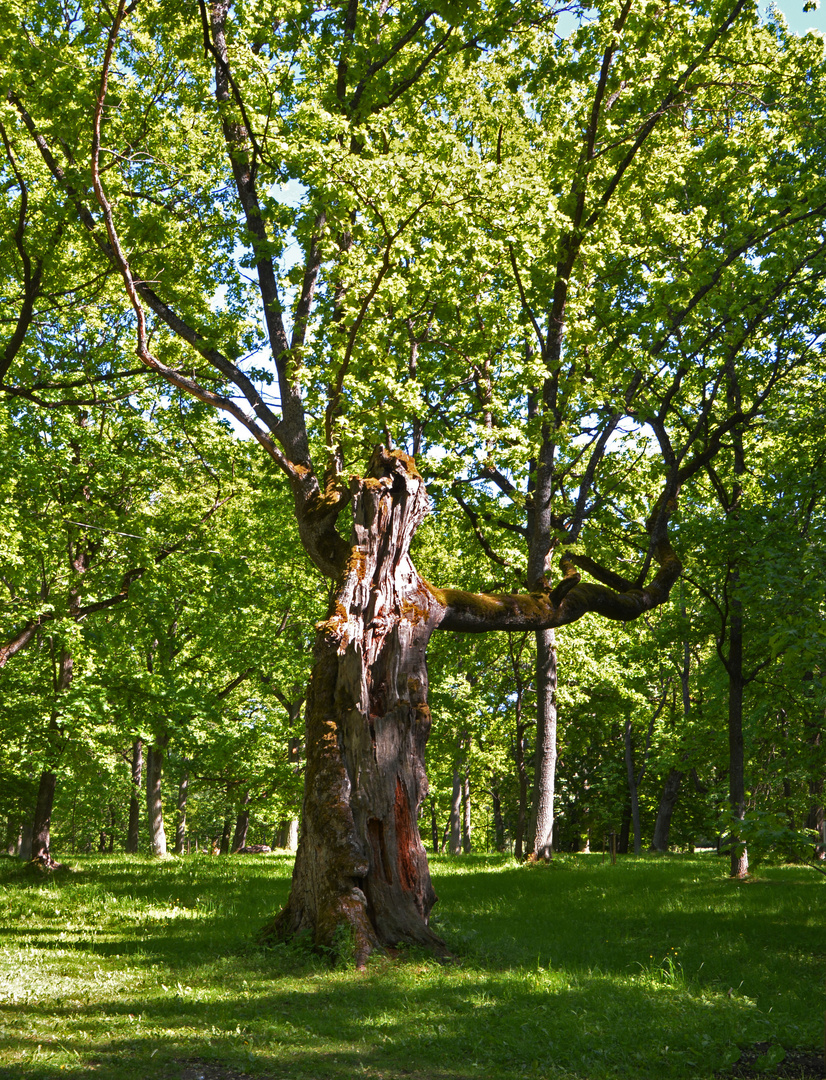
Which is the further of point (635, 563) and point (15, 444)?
point (635, 563)

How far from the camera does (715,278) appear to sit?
1295cm

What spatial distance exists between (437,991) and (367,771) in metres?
2.43

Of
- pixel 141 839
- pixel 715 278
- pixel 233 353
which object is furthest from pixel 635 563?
pixel 141 839

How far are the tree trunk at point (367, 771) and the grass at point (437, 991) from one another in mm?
526

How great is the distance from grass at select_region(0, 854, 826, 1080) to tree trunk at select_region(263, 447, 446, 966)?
526mm

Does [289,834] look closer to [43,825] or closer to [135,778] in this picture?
[135,778]

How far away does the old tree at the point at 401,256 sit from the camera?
9484 mm

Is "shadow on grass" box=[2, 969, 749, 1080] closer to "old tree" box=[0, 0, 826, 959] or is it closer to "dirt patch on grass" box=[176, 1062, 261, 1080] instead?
"dirt patch on grass" box=[176, 1062, 261, 1080]

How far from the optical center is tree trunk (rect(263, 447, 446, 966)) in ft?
28.0

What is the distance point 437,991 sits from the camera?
23.1ft

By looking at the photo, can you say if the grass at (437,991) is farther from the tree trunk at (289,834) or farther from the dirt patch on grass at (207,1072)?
the tree trunk at (289,834)

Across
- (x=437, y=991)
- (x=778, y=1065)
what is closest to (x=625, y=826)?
(x=437, y=991)

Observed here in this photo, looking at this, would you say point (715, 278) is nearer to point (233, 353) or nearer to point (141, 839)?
point (233, 353)

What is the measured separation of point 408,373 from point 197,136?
536cm
